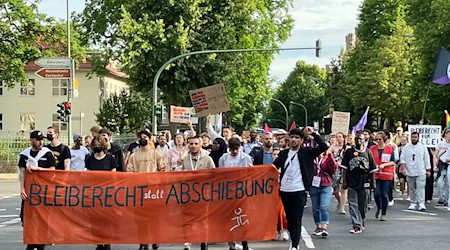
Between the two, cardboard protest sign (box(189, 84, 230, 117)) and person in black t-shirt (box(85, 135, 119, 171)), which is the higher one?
cardboard protest sign (box(189, 84, 230, 117))

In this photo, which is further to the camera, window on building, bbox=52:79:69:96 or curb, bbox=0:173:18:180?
window on building, bbox=52:79:69:96

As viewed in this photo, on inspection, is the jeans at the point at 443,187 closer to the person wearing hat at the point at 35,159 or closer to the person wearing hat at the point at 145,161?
the person wearing hat at the point at 145,161

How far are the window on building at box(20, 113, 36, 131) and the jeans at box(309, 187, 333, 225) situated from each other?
57019 mm

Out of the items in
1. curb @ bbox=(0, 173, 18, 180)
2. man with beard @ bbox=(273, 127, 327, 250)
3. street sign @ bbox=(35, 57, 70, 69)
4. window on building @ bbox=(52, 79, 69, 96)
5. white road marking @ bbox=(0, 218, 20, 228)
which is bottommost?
curb @ bbox=(0, 173, 18, 180)

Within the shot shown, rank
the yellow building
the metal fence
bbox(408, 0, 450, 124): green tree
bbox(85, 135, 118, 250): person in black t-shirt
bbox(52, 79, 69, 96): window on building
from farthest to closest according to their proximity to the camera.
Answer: the yellow building
bbox(52, 79, 69, 96): window on building
bbox(408, 0, 450, 124): green tree
the metal fence
bbox(85, 135, 118, 250): person in black t-shirt

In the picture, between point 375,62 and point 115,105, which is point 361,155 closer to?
point 115,105

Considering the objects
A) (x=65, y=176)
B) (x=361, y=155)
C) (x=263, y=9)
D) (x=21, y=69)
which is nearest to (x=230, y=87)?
(x=263, y=9)

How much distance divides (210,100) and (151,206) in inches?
297

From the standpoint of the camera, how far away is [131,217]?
1002 centimetres

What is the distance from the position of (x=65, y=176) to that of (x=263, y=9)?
34.7 meters

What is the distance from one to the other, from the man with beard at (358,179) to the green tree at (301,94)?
331ft

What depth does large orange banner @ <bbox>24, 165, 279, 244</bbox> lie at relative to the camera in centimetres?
992

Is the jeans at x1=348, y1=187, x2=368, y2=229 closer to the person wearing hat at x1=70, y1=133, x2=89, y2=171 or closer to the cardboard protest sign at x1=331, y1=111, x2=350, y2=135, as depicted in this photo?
the person wearing hat at x1=70, y1=133, x2=89, y2=171

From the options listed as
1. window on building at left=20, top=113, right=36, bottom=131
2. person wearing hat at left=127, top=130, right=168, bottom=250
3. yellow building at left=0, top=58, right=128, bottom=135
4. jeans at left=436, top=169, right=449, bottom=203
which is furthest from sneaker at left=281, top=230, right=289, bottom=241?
window on building at left=20, top=113, right=36, bottom=131
